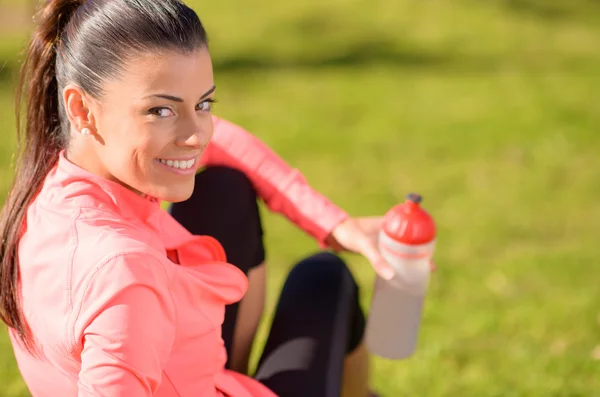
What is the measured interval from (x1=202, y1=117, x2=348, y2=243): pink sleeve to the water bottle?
0.21 meters

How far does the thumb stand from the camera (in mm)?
2352

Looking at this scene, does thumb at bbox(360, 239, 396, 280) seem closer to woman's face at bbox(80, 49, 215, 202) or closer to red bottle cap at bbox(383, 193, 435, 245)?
red bottle cap at bbox(383, 193, 435, 245)

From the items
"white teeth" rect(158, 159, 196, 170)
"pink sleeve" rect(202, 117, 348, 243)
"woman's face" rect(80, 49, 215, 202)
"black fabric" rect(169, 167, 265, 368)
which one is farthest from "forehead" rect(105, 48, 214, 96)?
"pink sleeve" rect(202, 117, 348, 243)

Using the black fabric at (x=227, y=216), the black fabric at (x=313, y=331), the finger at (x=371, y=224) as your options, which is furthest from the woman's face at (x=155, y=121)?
the finger at (x=371, y=224)

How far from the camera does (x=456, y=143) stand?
5621 mm

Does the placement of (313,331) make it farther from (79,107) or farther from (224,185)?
(79,107)

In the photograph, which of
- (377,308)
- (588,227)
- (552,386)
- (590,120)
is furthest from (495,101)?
(377,308)

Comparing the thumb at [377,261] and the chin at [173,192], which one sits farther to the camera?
the thumb at [377,261]

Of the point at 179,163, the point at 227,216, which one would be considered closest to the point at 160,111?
the point at 179,163

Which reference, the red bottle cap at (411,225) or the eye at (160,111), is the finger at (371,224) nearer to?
the red bottle cap at (411,225)

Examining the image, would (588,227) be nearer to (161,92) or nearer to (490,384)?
(490,384)

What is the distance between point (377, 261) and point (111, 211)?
950mm

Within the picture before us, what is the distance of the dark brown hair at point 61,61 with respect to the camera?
5.58ft

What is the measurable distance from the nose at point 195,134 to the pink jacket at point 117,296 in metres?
0.19
